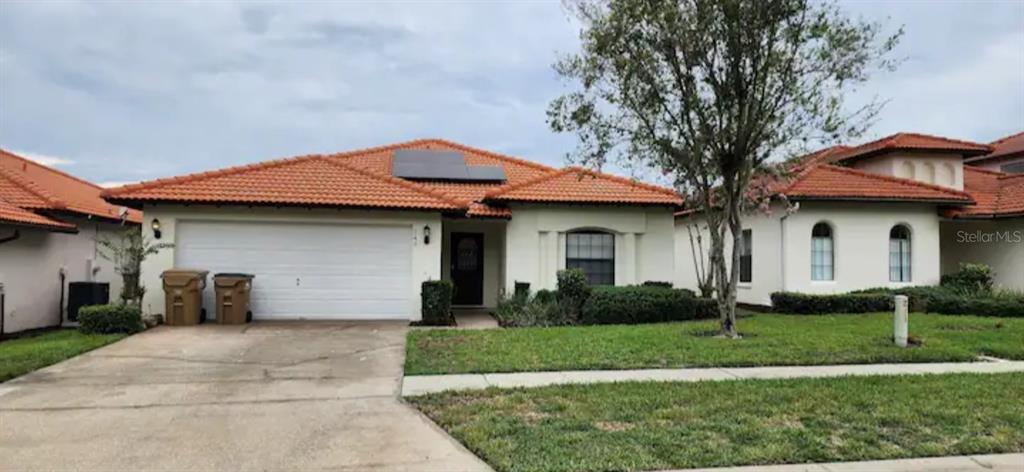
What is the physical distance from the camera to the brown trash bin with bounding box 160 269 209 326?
44.4ft

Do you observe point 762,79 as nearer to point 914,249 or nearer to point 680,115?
point 680,115

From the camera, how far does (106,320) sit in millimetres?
12273

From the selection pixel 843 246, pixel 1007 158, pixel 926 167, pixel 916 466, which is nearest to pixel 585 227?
pixel 843 246

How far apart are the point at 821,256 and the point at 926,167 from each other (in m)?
6.07

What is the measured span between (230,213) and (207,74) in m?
4.71

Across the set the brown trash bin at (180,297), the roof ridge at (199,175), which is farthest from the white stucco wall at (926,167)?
the brown trash bin at (180,297)

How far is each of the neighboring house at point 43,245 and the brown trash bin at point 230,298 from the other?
12.4 feet

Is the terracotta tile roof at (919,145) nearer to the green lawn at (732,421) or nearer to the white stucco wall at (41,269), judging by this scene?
the green lawn at (732,421)

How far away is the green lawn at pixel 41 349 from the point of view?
8797 mm

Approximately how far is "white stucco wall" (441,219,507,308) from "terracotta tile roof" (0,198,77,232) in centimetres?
907

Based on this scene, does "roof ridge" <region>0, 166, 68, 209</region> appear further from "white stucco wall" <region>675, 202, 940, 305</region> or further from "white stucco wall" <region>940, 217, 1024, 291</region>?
"white stucco wall" <region>940, 217, 1024, 291</region>

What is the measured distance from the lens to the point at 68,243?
617 inches

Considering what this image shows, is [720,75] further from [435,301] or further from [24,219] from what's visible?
[24,219]

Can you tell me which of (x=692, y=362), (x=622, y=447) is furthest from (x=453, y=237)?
(x=622, y=447)
